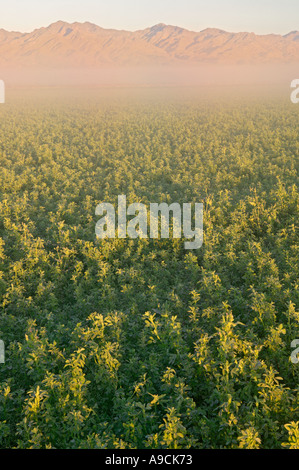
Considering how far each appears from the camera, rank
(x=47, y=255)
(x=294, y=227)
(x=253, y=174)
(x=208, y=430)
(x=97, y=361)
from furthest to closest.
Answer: (x=253, y=174) → (x=294, y=227) → (x=47, y=255) → (x=97, y=361) → (x=208, y=430)

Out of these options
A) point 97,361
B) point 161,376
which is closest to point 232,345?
point 161,376

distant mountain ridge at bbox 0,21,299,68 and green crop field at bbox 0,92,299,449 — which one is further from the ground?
distant mountain ridge at bbox 0,21,299,68

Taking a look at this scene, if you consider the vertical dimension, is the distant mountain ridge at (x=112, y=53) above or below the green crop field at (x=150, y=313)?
above

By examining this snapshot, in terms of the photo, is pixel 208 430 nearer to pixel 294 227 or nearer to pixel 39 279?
pixel 39 279

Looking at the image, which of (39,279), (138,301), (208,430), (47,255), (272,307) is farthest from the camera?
(47,255)

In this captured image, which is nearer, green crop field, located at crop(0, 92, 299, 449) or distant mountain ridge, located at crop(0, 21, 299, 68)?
green crop field, located at crop(0, 92, 299, 449)

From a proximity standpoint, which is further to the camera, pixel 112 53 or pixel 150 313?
pixel 112 53

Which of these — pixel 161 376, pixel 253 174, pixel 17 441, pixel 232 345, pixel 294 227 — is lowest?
pixel 17 441

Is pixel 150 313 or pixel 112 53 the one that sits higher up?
pixel 112 53
